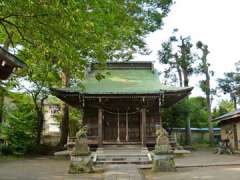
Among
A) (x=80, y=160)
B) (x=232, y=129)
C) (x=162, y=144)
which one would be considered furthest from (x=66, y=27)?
(x=232, y=129)

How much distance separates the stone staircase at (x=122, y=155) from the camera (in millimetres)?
16453

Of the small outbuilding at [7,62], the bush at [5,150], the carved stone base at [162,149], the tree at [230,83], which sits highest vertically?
the tree at [230,83]

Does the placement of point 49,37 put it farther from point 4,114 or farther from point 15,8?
point 4,114

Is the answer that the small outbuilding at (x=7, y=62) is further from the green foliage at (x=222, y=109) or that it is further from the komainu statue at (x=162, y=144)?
the green foliage at (x=222, y=109)

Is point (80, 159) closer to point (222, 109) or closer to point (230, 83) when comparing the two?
point (230, 83)

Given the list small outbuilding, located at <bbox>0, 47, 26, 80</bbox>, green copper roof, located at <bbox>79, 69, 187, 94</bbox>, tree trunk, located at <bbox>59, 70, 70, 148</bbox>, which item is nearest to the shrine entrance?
green copper roof, located at <bbox>79, 69, 187, 94</bbox>

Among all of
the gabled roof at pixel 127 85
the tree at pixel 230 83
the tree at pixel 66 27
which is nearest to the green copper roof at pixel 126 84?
the gabled roof at pixel 127 85

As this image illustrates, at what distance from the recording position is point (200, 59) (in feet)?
112

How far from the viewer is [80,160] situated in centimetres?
1250

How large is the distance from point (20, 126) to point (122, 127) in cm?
917

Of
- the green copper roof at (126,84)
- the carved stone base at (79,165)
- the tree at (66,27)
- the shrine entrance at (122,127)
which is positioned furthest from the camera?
the shrine entrance at (122,127)

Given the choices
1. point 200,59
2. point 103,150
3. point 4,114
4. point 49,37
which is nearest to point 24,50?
point 49,37

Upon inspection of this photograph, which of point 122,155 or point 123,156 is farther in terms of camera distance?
point 122,155

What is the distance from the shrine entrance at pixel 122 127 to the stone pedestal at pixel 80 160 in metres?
8.69
